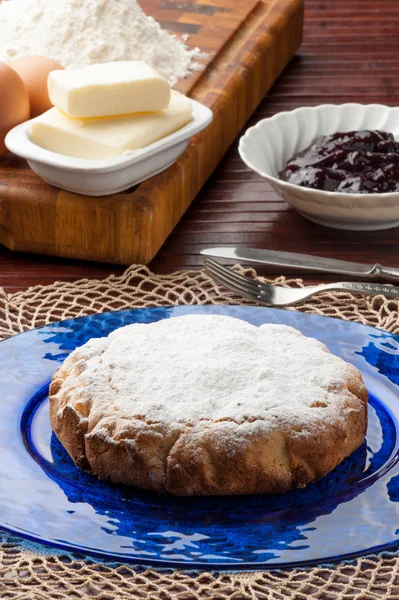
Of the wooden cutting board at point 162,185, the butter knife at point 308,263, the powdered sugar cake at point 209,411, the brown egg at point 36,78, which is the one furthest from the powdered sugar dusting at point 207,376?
the brown egg at point 36,78

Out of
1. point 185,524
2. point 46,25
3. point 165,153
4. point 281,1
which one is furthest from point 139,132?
point 281,1

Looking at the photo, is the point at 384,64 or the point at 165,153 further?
the point at 384,64

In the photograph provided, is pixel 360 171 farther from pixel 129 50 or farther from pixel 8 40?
pixel 8 40

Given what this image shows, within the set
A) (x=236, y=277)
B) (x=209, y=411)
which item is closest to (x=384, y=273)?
(x=236, y=277)

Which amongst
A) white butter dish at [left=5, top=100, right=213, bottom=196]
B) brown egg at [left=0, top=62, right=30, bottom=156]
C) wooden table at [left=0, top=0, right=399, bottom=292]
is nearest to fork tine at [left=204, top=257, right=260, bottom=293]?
wooden table at [left=0, top=0, right=399, bottom=292]

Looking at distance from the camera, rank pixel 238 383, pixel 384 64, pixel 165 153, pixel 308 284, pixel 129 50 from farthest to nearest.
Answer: pixel 384 64 < pixel 129 50 < pixel 165 153 < pixel 308 284 < pixel 238 383

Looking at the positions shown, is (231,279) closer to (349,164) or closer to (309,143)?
(349,164)

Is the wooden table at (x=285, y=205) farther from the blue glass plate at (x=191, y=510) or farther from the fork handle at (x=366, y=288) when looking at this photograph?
the blue glass plate at (x=191, y=510)
